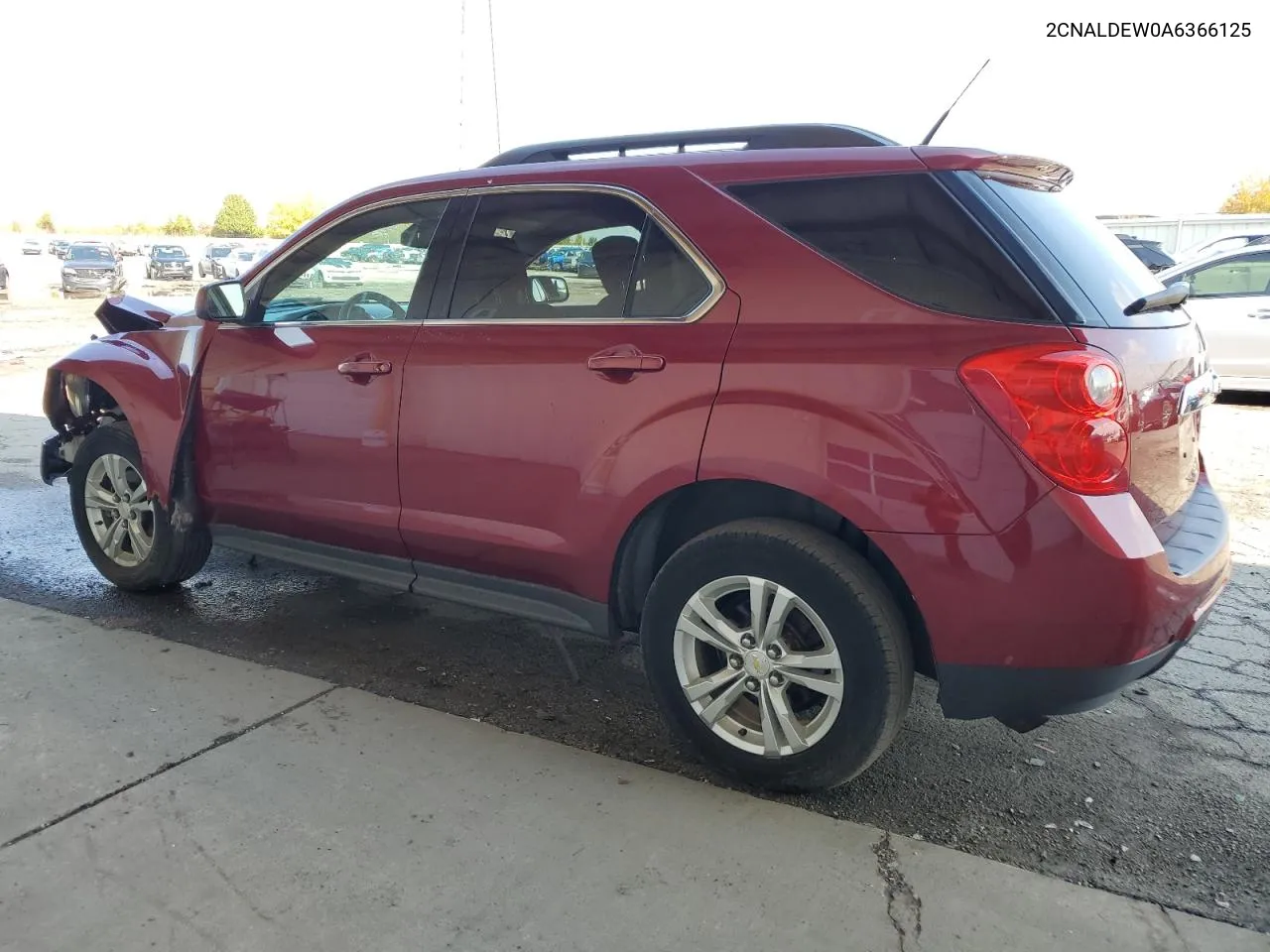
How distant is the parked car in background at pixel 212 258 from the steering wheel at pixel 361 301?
35.8m

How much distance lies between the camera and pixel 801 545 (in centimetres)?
268

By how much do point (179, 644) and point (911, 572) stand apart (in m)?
3.03

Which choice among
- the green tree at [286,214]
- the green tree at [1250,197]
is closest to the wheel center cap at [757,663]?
the green tree at [1250,197]

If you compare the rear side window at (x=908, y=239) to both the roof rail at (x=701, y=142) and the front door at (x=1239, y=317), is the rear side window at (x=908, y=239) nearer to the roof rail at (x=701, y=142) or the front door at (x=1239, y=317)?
the roof rail at (x=701, y=142)

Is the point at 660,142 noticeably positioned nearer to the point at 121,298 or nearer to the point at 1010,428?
the point at 1010,428

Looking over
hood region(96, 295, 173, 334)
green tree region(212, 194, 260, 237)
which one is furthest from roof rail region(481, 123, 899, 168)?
green tree region(212, 194, 260, 237)

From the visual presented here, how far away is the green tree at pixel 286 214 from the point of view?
81.4 metres

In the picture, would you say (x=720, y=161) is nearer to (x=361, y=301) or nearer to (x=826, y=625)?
(x=826, y=625)

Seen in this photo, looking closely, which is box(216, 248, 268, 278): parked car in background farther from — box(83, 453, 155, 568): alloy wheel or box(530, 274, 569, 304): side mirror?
box(530, 274, 569, 304): side mirror

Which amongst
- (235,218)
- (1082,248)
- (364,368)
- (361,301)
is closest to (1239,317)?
(1082,248)

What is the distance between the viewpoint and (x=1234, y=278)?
32.2ft

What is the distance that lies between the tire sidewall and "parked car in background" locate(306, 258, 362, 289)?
1.13m

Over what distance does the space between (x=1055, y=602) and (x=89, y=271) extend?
3235 cm

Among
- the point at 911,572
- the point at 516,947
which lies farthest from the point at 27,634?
the point at 911,572
